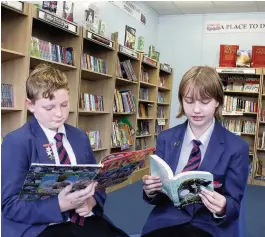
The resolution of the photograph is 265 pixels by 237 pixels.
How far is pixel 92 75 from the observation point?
4078mm

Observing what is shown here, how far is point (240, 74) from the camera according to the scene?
618cm

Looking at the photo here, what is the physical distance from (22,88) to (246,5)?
476 cm

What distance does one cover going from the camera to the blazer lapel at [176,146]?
Answer: 147cm

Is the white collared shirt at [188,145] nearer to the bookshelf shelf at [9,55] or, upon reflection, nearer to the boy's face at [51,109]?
the boy's face at [51,109]

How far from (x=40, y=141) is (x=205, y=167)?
674 millimetres

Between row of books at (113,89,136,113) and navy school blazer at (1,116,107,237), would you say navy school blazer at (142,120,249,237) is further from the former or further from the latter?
row of books at (113,89,136,113)

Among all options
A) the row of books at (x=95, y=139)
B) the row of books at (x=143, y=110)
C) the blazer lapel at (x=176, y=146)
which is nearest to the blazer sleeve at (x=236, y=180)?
the blazer lapel at (x=176, y=146)

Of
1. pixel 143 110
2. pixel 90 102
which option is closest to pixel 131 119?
pixel 143 110

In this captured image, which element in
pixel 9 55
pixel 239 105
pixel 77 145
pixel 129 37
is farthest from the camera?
pixel 239 105

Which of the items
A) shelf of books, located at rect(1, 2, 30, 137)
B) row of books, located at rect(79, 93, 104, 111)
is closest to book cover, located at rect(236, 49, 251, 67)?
row of books, located at rect(79, 93, 104, 111)

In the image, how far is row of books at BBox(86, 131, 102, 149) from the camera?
4.18m

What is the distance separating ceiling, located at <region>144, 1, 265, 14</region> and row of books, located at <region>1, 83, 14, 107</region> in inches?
163

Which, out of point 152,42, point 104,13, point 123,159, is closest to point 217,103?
point 123,159

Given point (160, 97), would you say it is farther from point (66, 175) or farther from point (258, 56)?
point (66, 175)
